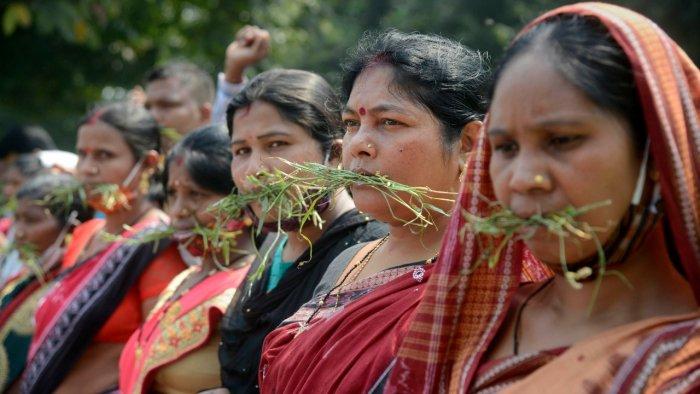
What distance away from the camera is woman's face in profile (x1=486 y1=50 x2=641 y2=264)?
178cm

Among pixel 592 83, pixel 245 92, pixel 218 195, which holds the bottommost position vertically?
pixel 218 195

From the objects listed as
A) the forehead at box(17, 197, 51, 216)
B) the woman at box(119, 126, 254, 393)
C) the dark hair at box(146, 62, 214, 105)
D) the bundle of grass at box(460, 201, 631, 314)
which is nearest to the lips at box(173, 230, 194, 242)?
the woman at box(119, 126, 254, 393)

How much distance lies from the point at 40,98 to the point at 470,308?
10.7 m

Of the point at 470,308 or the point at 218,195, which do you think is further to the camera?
the point at 218,195

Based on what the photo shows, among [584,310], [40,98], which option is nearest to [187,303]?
[584,310]

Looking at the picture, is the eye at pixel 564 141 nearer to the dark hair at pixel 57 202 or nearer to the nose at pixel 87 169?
the nose at pixel 87 169

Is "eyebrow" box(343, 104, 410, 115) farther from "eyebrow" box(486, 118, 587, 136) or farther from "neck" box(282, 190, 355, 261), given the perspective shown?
"eyebrow" box(486, 118, 587, 136)

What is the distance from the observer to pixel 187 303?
4008 millimetres

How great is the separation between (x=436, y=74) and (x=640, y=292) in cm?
117

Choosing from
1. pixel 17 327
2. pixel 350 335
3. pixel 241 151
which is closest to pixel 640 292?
pixel 350 335

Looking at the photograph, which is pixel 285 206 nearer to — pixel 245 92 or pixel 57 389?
pixel 245 92

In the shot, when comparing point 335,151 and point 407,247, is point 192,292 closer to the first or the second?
point 335,151

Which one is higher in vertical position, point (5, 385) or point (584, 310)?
point (584, 310)

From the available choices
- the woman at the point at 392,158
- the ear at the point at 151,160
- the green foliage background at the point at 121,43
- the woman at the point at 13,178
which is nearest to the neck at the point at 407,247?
the woman at the point at 392,158
